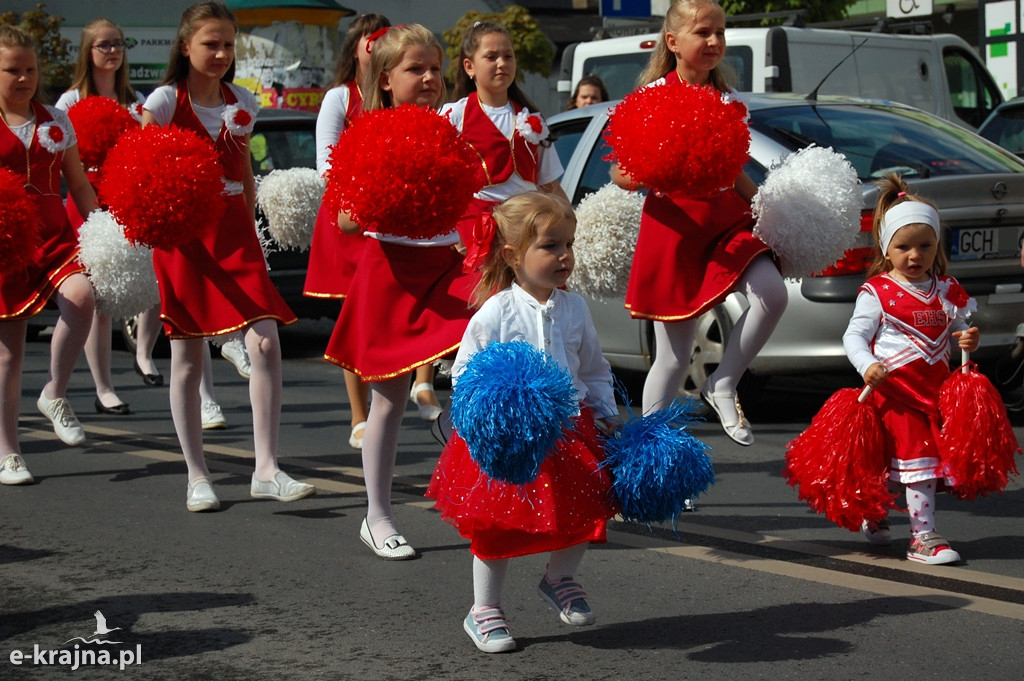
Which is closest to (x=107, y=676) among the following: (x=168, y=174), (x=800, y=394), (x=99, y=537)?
(x=99, y=537)

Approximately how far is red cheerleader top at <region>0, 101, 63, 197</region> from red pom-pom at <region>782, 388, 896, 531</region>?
3720 millimetres

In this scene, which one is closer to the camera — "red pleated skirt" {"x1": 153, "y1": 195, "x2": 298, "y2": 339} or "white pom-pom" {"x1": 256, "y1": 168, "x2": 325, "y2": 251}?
"red pleated skirt" {"x1": 153, "y1": 195, "x2": 298, "y2": 339}

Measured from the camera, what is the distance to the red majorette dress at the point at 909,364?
5.16 m

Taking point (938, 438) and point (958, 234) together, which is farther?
point (958, 234)

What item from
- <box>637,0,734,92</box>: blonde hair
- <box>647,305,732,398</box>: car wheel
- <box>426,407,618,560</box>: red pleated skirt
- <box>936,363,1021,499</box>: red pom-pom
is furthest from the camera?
<box>647,305,732,398</box>: car wheel

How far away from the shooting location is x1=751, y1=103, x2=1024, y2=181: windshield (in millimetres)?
7715

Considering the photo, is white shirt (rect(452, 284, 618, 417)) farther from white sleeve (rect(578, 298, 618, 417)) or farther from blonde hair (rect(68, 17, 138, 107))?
blonde hair (rect(68, 17, 138, 107))

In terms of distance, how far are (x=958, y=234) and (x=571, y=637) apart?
389 centimetres

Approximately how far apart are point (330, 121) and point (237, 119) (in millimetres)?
400

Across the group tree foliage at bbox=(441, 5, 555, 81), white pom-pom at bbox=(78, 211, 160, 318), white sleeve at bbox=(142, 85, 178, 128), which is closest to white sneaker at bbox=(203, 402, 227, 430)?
white pom-pom at bbox=(78, 211, 160, 318)

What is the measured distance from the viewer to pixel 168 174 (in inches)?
225

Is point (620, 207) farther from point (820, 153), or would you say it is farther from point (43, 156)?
point (43, 156)

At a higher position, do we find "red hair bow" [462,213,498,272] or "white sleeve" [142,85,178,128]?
"white sleeve" [142,85,178,128]

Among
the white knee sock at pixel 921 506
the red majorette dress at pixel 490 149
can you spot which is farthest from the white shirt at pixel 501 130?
the white knee sock at pixel 921 506
